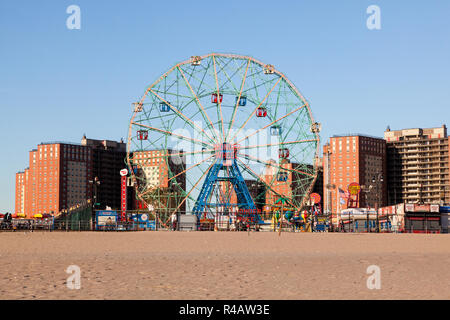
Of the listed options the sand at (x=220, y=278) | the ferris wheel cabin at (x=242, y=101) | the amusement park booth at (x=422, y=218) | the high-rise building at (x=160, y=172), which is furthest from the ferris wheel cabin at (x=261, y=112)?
the sand at (x=220, y=278)

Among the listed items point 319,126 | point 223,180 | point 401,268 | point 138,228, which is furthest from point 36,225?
point 401,268

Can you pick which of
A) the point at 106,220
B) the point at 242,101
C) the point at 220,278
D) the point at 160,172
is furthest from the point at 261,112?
the point at 220,278

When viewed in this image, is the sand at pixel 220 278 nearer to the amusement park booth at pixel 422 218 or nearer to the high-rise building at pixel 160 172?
the high-rise building at pixel 160 172

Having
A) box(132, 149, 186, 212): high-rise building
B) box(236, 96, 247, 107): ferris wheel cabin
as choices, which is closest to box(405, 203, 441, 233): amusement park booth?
box(236, 96, 247, 107): ferris wheel cabin

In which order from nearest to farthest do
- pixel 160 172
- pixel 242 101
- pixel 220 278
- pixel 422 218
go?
pixel 220 278
pixel 242 101
pixel 160 172
pixel 422 218

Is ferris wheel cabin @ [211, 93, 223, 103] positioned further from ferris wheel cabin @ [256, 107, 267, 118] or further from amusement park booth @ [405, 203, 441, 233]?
amusement park booth @ [405, 203, 441, 233]

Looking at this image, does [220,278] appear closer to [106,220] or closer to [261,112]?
[106,220]

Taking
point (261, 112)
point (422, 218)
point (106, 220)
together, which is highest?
point (261, 112)

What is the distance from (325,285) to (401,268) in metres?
5.35

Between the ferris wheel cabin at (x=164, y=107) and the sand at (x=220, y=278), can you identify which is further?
the ferris wheel cabin at (x=164, y=107)

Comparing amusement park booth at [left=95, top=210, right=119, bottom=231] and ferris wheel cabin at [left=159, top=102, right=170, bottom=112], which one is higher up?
ferris wheel cabin at [left=159, top=102, right=170, bottom=112]
